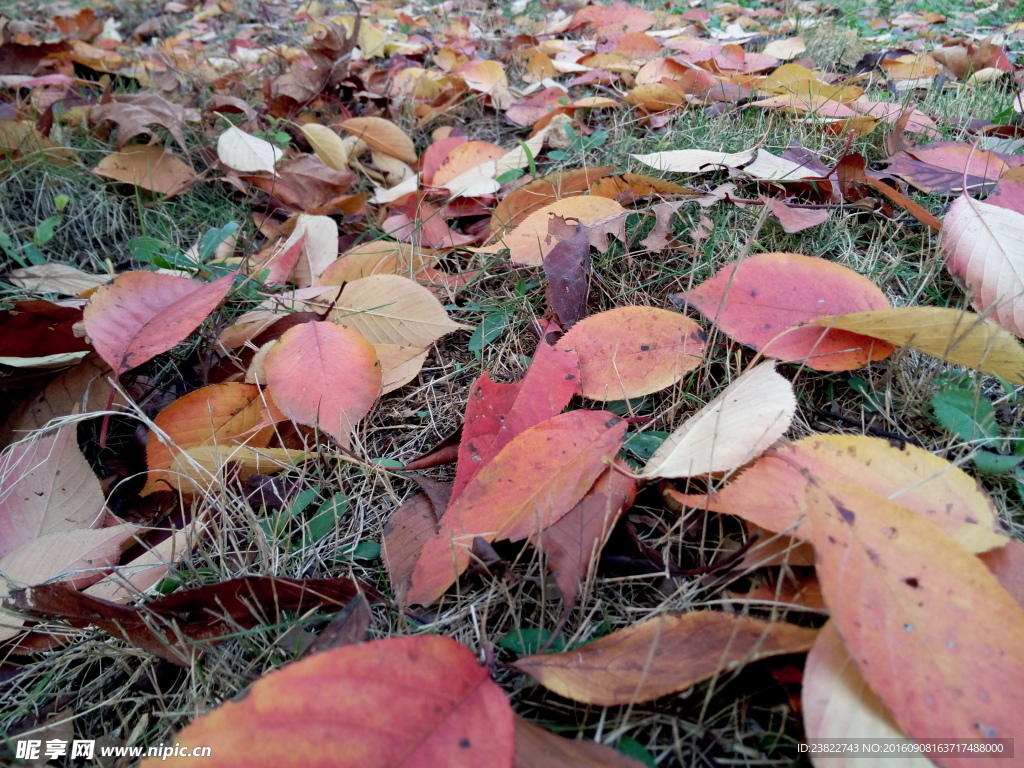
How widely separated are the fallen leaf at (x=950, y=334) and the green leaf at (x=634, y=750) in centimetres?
53

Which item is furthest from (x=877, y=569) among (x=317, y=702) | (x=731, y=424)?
(x=317, y=702)

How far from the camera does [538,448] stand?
708 millimetres

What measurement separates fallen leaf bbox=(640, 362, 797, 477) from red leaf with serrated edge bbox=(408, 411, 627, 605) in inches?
2.9

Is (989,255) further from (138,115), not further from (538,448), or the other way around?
(138,115)

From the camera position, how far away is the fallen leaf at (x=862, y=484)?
57cm

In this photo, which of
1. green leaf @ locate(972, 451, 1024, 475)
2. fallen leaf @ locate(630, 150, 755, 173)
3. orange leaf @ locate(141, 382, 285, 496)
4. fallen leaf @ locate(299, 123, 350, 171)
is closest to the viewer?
green leaf @ locate(972, 451, 1024, 475)

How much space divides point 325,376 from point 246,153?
0.94m

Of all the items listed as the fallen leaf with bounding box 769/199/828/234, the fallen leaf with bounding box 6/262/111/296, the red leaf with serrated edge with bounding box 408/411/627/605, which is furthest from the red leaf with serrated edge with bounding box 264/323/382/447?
the fallen leaf with bounding box 769/199/828/234

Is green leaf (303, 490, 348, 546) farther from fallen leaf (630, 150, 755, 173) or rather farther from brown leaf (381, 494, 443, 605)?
fallen leaf (630, 150, 755, 173)

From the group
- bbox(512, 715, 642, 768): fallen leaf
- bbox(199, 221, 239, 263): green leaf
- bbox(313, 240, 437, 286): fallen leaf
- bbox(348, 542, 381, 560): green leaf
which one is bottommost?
bbox(348, 542, 381, 560): green leaf

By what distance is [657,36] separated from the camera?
230cm

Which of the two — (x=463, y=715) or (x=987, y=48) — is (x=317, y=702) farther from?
(x=987, y=48)

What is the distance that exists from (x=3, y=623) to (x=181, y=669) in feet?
0.84

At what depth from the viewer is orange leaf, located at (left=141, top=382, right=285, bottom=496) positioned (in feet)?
2.93
